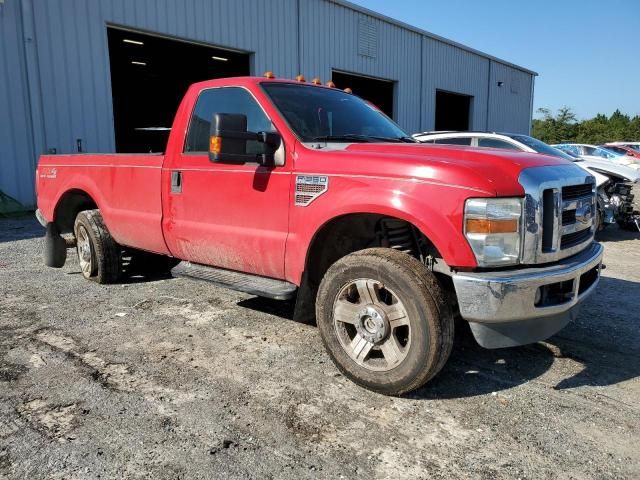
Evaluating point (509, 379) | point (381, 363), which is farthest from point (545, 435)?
point (381, 363)

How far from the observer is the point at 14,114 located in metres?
11.1

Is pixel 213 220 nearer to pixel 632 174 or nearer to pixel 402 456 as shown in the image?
pixel 402 456

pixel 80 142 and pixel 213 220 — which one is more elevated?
pixel 80 142

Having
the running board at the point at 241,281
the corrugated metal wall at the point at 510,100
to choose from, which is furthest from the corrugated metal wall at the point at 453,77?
the running board at the point at 241,281

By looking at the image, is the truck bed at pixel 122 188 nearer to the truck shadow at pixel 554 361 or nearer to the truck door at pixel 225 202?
the truck door at pixel 225 202

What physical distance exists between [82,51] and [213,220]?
32.0 feet

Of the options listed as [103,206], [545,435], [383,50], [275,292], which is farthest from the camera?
[383,50]

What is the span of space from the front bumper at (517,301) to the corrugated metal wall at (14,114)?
1131 centimetres

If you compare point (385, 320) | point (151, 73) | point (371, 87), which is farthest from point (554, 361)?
point (371, 87)

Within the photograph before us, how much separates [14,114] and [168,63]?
8.20 meters

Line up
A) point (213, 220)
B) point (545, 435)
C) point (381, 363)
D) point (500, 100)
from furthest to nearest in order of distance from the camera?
point (500, 100) < point (213, 220) < point (381, 363) < point (545, 435)

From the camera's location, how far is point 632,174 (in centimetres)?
995

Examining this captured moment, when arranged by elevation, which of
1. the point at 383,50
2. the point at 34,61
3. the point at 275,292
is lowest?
the point at 275,292

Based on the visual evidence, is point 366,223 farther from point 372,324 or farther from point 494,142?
point 494,142
